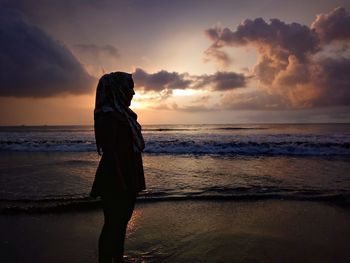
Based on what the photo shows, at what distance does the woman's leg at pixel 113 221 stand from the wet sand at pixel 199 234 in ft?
2.93

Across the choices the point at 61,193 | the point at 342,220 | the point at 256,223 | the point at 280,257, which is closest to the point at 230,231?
the point at 256,223

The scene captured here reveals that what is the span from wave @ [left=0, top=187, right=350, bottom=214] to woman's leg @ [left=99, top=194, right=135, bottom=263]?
10.3ft

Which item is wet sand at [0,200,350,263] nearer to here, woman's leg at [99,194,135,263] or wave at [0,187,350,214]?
wave at [0,187,350,214]

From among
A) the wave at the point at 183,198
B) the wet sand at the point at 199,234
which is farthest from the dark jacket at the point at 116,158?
the wave at the point at 183,198

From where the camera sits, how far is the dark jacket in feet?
8.57

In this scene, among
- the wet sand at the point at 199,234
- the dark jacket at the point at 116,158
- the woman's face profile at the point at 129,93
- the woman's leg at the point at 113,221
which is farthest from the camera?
the wet sand at the point at 199,234

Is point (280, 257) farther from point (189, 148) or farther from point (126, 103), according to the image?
point (189, 148)

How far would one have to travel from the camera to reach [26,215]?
17.7 feet

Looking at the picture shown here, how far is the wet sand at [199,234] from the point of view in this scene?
3.70m

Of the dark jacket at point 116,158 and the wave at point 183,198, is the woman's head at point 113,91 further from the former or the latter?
the wave at point 183,198

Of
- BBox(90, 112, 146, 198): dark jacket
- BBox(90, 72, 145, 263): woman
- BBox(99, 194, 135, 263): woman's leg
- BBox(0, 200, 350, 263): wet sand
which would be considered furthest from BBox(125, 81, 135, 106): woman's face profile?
BBox(0, 200, 350, 263): wet sand

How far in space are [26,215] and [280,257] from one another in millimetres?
4148

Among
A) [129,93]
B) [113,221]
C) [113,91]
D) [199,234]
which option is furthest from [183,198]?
[113,91]

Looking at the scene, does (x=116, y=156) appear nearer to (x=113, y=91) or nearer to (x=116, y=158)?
(x=116, y=158)
